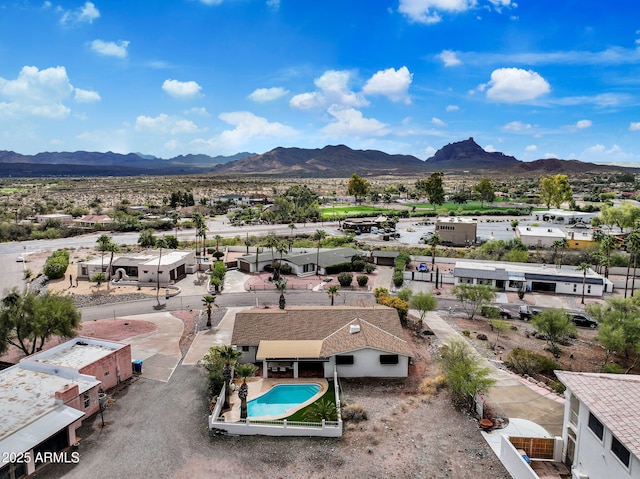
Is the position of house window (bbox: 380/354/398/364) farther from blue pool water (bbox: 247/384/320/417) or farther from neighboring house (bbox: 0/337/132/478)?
neighboring house (bbox: 0/337/132/478)

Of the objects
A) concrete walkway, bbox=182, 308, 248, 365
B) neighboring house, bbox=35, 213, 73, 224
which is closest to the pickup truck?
concrete walkway, bbox=182, 308, 248, 365

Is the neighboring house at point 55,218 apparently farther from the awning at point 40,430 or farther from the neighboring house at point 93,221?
the awning at point 40,430

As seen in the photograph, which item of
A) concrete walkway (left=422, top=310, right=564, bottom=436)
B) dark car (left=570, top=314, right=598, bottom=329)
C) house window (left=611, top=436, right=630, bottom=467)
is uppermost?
house window (left=611, top=436, right=630, bottom=467)

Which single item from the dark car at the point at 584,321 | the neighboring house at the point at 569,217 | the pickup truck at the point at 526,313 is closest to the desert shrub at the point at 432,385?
the pickup truck at the point at 526,313

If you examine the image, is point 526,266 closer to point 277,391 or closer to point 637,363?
point 637,363

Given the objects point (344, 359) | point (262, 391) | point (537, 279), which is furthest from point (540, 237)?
point (262, 391)
